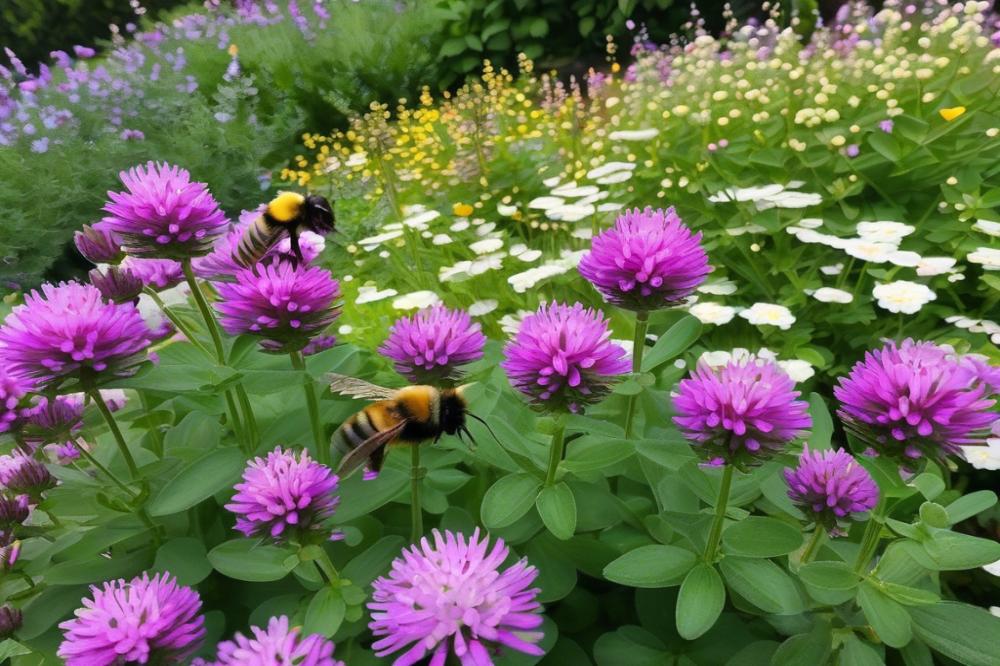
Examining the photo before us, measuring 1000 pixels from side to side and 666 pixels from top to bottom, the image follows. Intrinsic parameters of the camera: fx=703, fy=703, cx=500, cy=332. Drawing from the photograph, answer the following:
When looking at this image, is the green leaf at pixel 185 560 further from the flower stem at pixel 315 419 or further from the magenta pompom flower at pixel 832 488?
A: the magenta pompom flower at pixel 832 488

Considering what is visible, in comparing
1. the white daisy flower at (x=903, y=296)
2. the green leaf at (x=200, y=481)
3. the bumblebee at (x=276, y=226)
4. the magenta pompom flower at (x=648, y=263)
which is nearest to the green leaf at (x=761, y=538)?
the magenta pompom flower at (x=648, y=263)

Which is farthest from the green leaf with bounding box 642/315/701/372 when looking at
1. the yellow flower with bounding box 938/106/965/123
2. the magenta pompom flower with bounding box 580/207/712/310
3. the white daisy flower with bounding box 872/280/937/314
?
the yellow flower with bounding box 938/106/965/123

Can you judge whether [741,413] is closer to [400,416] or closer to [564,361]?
[564,361]

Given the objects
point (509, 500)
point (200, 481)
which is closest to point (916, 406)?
point (509, 500)

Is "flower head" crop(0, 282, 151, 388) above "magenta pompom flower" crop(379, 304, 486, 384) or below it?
above

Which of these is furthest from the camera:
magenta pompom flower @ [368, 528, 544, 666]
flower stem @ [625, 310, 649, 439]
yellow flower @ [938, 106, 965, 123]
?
yellow flower @ [938, 106, 965, 123]

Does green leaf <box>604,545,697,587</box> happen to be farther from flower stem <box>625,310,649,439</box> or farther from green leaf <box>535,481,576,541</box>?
flower stem <box>625,310,649,439</box>

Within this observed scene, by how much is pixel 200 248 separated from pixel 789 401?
1044 mm

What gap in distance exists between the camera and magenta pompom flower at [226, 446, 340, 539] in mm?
1003

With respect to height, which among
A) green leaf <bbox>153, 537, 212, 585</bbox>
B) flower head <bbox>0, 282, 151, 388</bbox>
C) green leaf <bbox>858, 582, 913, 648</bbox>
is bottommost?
green leaf <bbox>858, 582, 913, 648</bbox>

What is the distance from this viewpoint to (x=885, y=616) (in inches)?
41.0

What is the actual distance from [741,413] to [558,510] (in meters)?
0.33

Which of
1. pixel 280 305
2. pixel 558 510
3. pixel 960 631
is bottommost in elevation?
pixel 960 631

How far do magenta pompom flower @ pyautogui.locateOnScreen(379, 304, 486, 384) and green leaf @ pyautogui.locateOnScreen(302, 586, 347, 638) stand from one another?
39 cm
